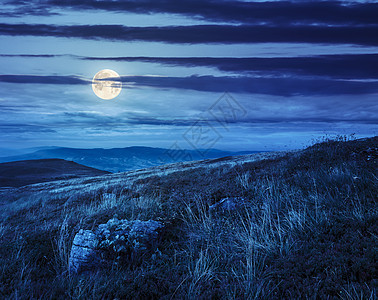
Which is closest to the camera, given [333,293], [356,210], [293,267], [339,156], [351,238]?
[333,293]

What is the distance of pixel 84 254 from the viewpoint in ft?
15.5

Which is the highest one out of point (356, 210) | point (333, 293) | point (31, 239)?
point (356, 210)

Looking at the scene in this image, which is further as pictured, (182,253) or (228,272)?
(182,253)

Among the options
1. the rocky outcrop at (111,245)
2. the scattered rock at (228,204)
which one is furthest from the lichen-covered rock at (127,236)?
the scattered rock at (228,204)

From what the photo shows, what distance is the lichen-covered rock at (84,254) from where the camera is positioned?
464cm

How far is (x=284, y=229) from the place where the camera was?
16.2 feet

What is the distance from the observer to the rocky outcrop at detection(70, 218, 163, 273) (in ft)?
15.4

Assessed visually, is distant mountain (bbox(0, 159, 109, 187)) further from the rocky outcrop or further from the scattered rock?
the rocky outcrop

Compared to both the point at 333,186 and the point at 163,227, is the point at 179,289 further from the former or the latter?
the point at 333,186

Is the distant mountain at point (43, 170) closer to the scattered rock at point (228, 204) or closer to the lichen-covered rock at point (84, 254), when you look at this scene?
the scattered rock at point (228, 204)

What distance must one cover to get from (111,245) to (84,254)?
498 mm

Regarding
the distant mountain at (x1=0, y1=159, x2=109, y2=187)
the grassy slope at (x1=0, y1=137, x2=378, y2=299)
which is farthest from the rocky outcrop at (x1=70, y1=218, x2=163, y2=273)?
the distant mountain at (x1=0, y1=159, x2=109, y2=187)

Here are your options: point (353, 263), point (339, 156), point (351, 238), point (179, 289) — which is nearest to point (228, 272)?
point (179, 289)

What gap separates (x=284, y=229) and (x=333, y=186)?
108 inches
